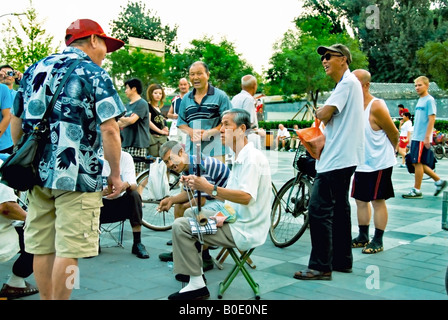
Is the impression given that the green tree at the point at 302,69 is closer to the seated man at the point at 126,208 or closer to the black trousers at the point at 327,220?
the seated man at the point at 126,208

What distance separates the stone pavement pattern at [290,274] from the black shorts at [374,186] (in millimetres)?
588

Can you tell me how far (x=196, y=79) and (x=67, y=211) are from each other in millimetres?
2837

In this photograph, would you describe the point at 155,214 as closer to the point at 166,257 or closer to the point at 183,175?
the point at 166,257

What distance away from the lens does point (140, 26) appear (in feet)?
267

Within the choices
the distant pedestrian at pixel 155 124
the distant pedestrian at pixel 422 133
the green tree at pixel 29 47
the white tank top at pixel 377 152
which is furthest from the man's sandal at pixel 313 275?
the green tree at pixel 29 47

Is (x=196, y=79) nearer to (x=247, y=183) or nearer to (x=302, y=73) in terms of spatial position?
(x=247, y=183)

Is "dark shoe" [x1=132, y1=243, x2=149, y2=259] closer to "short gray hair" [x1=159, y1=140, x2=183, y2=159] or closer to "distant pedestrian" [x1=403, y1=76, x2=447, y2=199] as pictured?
"short gray hair" [x1=159, y1=140, x2=183, y2=159]

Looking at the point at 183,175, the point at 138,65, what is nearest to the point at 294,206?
the point at 183,175

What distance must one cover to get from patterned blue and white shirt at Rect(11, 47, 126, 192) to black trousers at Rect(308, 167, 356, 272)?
200cm

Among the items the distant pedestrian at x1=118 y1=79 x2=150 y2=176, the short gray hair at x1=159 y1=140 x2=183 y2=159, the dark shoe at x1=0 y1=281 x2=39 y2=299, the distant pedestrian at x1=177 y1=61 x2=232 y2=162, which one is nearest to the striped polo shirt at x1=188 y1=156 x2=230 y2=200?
the short gray hair at x1=159 y1=140 x2=183 y2=159

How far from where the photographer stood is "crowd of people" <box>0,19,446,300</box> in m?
2.84

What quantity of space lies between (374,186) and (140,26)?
81.5 metres

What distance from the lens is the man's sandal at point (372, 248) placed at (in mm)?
4949
